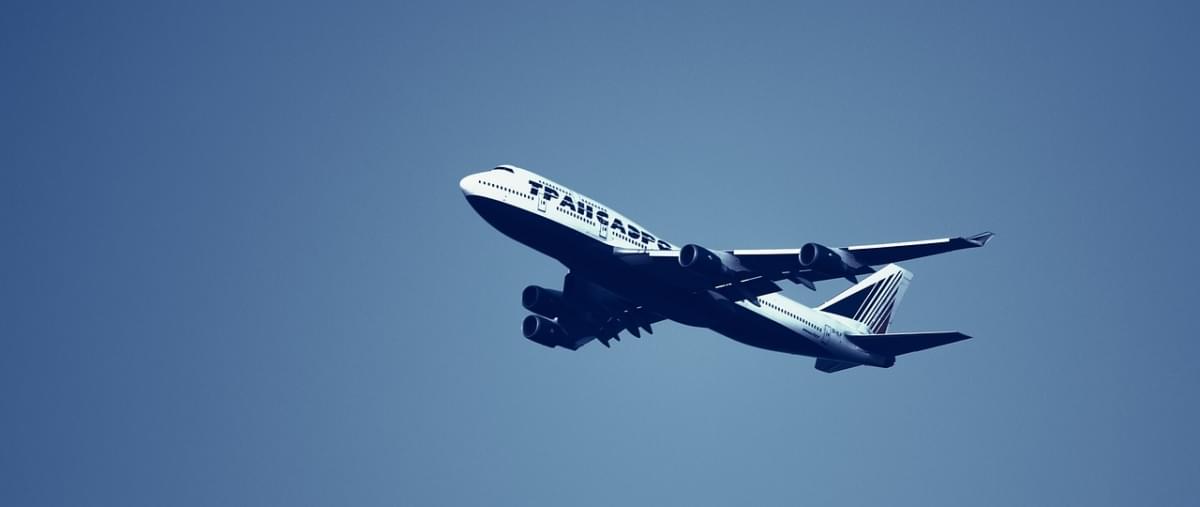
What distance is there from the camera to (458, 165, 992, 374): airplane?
47375 mm

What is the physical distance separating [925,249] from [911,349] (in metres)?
13.4

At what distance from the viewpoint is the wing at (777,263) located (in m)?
44.3

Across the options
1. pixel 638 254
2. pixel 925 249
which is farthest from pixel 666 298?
pixel 925 249

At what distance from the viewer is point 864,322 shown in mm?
61844

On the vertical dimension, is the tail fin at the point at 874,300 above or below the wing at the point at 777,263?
above

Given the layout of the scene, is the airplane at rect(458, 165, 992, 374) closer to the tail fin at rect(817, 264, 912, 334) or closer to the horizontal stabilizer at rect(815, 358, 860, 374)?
the horizontal stabilizer at rect(815, 358, 860, 374)

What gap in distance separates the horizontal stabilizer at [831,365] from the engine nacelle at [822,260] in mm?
13891

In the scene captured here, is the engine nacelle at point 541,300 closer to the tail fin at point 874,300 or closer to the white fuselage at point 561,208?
the white fuselage at point 561,208

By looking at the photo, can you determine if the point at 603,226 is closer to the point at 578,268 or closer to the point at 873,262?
the point at 578,268

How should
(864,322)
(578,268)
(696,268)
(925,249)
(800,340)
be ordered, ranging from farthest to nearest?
(864,322)
(800,340)
(578,268)
(696,268)
(925,249)

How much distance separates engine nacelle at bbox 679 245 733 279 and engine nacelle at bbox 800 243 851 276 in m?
3.55

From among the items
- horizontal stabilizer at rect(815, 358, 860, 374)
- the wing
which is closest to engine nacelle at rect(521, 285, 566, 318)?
the wing

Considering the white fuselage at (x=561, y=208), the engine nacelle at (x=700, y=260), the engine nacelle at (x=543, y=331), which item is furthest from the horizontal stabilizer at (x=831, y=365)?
the engine nacelle at (x=700, y=260)

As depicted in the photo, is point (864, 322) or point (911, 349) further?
point (864, 322)
